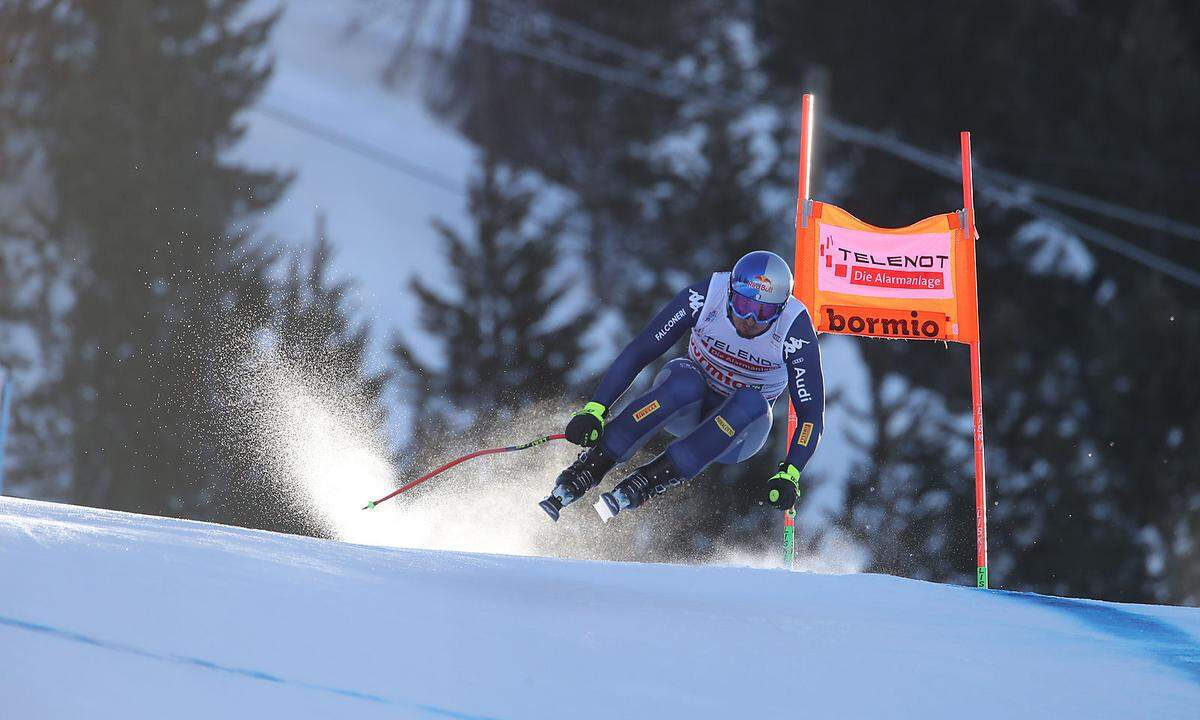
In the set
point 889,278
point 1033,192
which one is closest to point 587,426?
point 889,278

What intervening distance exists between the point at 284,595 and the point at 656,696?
3.07 feet

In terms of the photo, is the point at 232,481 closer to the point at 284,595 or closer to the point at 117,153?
the point at 117,153

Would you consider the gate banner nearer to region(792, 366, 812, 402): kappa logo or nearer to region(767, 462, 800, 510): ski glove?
region(792, 366, 812, 402): kappa logo

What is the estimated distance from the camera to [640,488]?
5.50 meters

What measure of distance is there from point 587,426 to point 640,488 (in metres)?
0.33

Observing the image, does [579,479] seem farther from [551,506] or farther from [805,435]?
[805,435]

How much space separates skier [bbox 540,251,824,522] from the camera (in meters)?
5.46

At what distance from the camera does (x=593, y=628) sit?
12.3ft

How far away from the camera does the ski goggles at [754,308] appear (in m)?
5.52

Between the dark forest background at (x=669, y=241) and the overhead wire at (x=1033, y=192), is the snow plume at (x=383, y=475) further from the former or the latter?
the overhead wire at (x=1033, y=192)

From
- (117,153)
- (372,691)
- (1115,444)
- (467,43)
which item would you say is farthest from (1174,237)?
(372,691)

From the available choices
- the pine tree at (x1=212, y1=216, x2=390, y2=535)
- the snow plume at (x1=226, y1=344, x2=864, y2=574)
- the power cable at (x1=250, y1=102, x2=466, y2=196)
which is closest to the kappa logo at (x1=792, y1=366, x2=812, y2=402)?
the snow plume at (x1=226, y1=344, x2=864, y2=574)

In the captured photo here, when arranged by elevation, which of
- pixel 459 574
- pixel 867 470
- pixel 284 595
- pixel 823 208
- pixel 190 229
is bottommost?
pixel 867 470

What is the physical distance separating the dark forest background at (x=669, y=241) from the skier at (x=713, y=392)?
12.5 m
